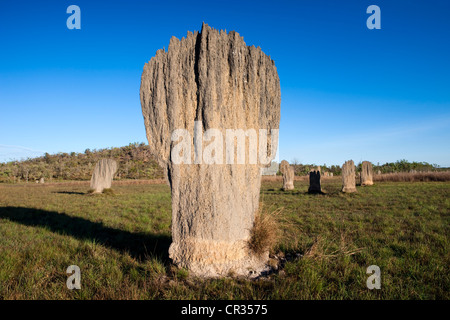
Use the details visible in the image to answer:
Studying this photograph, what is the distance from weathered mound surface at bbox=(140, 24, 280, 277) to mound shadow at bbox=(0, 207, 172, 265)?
1031 millimetres

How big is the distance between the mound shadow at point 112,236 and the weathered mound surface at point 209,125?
103cm

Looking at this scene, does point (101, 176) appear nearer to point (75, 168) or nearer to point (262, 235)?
point (262, 235)

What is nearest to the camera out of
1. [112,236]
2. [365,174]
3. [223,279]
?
[223,279]

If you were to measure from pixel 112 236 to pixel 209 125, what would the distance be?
4.75 m

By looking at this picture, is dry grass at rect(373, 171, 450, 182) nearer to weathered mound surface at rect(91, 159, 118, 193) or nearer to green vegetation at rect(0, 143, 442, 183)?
green vegetation at rect(0, 143, 442, 183)

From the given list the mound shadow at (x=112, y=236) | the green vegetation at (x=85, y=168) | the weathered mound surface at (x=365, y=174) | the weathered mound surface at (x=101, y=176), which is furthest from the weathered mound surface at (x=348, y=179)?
the green vegetation at (x=85, y=168)

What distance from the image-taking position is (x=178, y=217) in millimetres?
4223

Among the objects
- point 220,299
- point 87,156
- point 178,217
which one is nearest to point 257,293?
point 220,299

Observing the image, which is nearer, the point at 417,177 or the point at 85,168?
the point at 417,177

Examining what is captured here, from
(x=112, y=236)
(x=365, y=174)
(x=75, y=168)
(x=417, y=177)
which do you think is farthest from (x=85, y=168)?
(x=417, y=177)

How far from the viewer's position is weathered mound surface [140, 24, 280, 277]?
4.11 meters

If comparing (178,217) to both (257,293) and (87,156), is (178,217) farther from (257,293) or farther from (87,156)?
(87,156)

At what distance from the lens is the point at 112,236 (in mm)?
6883
